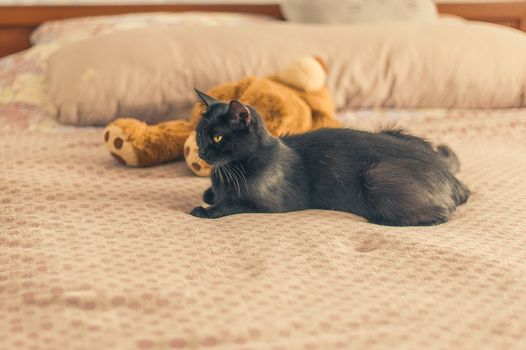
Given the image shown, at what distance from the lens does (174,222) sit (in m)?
1.25

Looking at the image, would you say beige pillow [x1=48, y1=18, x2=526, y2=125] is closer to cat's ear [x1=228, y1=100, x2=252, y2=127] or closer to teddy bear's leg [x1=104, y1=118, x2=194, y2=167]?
teddy bear's leg [x1=104, y1=118, x2=194, y2=167]

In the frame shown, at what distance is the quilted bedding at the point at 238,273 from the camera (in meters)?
0.83

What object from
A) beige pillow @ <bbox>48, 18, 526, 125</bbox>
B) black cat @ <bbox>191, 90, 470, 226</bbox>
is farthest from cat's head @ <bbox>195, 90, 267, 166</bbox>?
beige pillow @ <bbox>48, 18, 526, 125</bbox>

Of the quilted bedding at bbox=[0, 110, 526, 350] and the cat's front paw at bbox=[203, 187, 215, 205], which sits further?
the cat's front paw at bbox=[203, 187, 215, 205]

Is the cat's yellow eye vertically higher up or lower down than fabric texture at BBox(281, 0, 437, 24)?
lower down

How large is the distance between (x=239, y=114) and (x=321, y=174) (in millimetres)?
199

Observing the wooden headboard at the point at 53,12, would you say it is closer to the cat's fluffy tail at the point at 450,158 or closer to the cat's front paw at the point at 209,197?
the cat's fluffy tail at the point at 450,158

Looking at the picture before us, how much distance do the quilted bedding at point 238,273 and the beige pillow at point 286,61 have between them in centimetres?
45

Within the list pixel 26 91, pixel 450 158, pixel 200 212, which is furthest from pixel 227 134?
pixel 26 91

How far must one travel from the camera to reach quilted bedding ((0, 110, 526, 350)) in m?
0.83

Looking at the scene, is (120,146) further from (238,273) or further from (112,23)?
(112,23)

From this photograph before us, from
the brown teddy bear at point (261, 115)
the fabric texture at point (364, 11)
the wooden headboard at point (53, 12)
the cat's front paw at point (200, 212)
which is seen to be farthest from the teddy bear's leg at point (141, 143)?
the wooden headboard at point (53, 12)

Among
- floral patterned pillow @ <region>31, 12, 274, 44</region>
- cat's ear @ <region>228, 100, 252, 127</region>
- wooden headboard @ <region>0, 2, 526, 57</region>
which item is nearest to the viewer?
cat's ear @ <region>228, 100, 252, 127</region>

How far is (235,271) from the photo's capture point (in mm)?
1042
